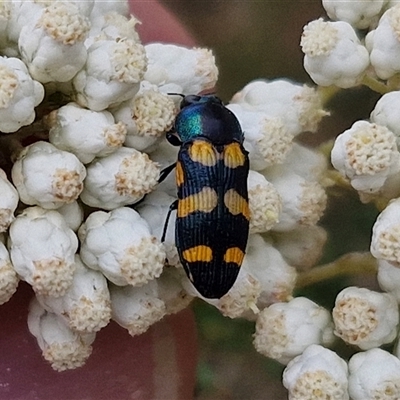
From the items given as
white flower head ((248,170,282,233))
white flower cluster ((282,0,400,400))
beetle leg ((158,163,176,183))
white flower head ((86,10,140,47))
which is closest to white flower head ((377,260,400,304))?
white flower cluster ((282,0,400,400))

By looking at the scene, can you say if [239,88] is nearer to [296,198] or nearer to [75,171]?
[296,198]

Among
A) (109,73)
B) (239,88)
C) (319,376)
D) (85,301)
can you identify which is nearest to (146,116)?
(109,73)

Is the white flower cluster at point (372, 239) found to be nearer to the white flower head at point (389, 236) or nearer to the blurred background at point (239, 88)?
the white flower head at point (389, 236)

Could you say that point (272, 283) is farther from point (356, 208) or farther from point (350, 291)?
point (356, 208)

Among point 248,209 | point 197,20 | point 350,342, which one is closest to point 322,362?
point 350,342

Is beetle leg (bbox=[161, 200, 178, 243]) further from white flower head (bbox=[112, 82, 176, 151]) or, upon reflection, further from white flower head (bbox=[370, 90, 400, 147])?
white flower head (bbox=[370, 90, 400, 147])

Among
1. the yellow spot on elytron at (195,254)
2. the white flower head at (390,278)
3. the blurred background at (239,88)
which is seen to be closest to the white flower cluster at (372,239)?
the white flower head at (390,278)
